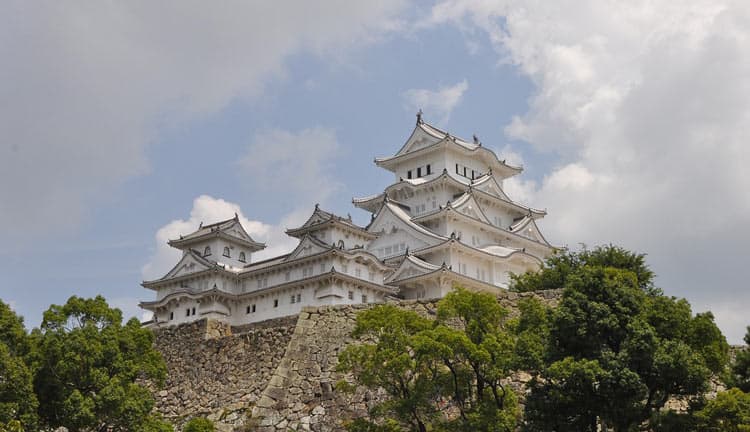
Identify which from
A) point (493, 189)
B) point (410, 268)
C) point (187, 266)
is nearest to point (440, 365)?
point (410, 268)

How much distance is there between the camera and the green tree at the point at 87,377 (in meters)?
23.8

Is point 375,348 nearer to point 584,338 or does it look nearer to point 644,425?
point 584,338

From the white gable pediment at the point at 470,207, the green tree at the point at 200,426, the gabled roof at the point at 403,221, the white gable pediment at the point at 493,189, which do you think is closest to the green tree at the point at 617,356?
the green tree at the point at 200,426

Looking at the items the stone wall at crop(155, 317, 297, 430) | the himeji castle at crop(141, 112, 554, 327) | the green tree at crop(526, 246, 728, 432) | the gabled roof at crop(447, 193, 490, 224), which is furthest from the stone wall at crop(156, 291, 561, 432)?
the gabled roof at crop(447, 193, 490, 224)

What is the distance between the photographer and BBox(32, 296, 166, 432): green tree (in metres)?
23.8

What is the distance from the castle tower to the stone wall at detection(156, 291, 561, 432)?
1078 inches

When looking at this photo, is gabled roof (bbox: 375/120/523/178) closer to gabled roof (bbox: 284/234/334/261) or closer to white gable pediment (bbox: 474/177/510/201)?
white gable pediment (bbox: 474/177/510/201)

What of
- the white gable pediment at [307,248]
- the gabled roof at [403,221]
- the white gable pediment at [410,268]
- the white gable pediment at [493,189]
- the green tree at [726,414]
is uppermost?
the white gable pediment at [493,189]

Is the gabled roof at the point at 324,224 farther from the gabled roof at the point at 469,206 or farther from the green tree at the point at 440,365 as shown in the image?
the green tree at the point at 440,365

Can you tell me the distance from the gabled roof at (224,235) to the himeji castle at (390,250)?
0.09 meters

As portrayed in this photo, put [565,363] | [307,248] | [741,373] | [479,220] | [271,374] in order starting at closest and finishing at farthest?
[565,363] < [741,373] < [271,374] < [307,248] < [479,220]

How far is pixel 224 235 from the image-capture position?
63094mm

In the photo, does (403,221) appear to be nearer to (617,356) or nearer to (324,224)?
(324,224)

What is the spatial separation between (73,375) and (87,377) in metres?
0.36
